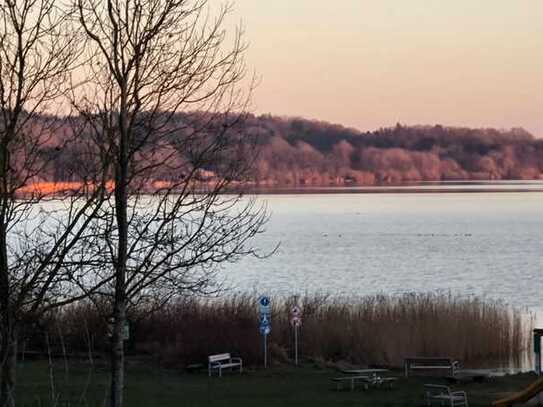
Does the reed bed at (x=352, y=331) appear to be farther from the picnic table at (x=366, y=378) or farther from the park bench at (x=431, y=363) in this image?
the picnic table at (x=366, y=378)

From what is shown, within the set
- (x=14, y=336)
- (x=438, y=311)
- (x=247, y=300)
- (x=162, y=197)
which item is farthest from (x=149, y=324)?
(x=14, y=336)

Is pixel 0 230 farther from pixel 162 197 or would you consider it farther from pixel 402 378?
pixel 402 378

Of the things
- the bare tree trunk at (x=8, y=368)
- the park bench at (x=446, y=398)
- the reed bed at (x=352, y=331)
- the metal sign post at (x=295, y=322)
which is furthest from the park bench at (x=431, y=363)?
the bare tree trunk at (x=8, y=368)

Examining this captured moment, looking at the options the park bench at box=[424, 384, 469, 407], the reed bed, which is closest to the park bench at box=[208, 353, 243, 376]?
the reed bed

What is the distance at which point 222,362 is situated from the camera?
1051 inches

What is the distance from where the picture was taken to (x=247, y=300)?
31.4 m

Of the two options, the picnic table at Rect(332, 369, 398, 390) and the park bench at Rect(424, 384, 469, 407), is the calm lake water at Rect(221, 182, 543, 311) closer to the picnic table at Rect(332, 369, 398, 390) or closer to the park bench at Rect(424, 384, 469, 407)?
the picnic table at Rect(332, 369, 398, 390)

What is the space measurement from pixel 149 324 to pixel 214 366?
14.8 ft

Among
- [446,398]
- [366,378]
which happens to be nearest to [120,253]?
[446,398]

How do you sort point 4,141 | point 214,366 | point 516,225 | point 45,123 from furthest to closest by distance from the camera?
point 516,225, point 214,366, point 45,123, point 4,141

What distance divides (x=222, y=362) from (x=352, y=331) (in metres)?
4.36

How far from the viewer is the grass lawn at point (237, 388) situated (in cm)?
2028

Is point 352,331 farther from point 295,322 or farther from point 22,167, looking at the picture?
point 22,167

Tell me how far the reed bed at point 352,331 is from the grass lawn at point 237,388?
7.19 ft
